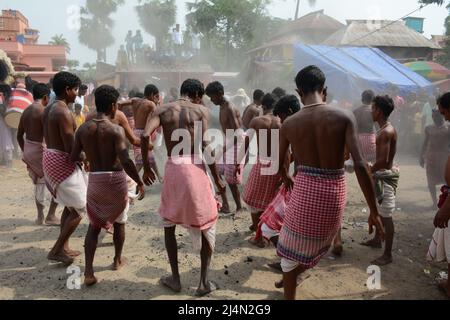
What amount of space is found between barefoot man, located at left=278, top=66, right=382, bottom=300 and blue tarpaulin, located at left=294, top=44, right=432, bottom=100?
1006 centimetres

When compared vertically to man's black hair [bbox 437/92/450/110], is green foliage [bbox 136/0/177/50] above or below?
above

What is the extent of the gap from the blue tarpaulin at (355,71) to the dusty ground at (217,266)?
23.9ft

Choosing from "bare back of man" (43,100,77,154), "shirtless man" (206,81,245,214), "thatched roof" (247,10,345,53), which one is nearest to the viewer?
"bare back of man" (43,100,77,154)

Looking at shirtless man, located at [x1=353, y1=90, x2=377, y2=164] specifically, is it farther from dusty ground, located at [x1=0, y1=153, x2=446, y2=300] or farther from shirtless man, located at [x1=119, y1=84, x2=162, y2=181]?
shirtless man, located at [x1=119, y1=84, x2=162, y2=181]

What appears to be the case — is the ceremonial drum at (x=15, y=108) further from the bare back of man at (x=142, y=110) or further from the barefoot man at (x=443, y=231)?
the barefoot man at (x=443, y=231)

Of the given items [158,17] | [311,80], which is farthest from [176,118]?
[158,17]

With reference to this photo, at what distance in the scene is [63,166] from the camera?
4.19 metres

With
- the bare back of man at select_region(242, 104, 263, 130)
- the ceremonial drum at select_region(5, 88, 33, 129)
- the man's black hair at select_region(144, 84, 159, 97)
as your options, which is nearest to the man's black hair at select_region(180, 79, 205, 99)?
the bare back of man at select_region(242, 104, 263, 130)

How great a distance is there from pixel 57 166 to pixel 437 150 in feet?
19.5

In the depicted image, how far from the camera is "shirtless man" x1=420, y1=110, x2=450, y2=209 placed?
6.52 m

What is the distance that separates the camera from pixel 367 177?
2717 mm

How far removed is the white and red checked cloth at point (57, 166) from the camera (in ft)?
13.7

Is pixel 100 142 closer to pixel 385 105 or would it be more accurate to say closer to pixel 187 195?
pixel 187 195
